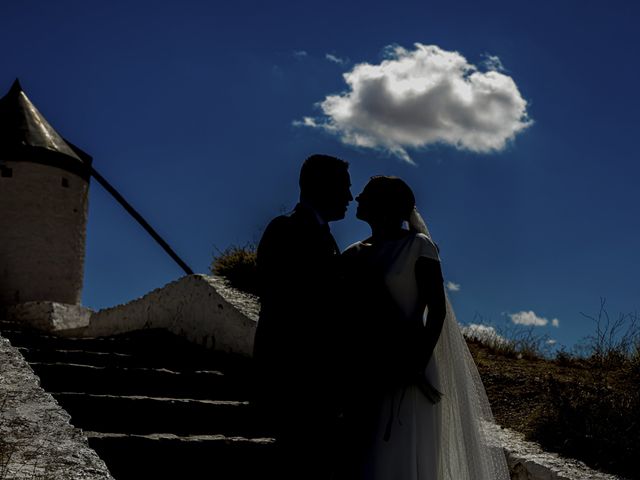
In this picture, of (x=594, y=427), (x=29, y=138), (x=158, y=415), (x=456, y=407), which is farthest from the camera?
(x=29, y=138)

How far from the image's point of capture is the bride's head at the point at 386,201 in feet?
10.4

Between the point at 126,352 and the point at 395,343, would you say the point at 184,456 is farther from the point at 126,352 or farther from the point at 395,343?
the point at 126,352

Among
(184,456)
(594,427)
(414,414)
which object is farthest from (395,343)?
(594,427)

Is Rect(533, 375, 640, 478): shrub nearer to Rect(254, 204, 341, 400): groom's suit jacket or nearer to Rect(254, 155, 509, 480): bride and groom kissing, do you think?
Rect(254, 155, 509, 480): bride and groom kissing

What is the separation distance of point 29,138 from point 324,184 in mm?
9975

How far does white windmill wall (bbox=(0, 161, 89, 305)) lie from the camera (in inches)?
435

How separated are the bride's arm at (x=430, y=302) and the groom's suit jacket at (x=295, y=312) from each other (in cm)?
44

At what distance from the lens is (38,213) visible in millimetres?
Answer: 11281

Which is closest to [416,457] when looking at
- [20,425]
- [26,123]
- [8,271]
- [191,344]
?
[20,425]

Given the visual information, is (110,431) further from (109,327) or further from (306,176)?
(109,327)

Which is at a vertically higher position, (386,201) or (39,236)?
(39,236)

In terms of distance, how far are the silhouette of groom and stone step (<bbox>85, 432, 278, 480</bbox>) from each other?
4.05 ft

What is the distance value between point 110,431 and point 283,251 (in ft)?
8.03

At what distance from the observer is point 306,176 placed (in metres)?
2.96
